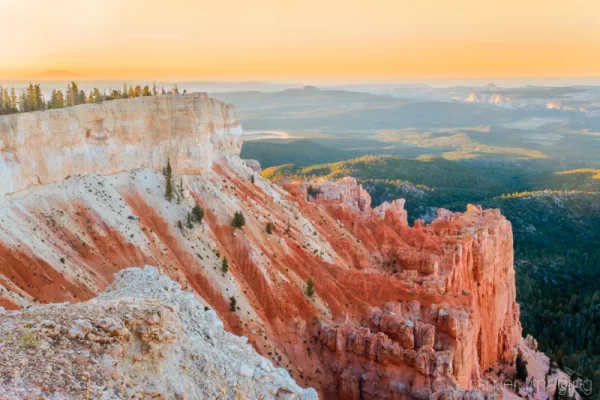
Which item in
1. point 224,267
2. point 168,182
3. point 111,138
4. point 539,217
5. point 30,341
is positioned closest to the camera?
point 30,341

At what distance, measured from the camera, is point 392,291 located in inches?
1767

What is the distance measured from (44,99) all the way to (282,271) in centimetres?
2263

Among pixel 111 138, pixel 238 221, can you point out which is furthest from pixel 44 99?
pixel 238 221

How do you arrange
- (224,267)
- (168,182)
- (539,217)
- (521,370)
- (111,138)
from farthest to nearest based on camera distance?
(539,217) → (521,370) → (168,182) → (111,138) → (224,267)

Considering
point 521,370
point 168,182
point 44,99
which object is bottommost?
point 521,370

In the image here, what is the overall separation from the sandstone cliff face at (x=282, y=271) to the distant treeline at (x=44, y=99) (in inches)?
244

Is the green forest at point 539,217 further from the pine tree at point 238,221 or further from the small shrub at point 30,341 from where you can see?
the small shrub at point 30,341

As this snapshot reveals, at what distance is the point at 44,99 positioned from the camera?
141ft

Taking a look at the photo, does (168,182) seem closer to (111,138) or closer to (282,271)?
(111,138)

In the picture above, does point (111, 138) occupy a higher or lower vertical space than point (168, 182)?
higher


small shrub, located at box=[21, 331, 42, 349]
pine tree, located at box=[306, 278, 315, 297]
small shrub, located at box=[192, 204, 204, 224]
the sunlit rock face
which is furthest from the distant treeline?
small shrub, located at box=[21, 331, 42, 349]

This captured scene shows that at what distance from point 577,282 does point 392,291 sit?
61.7 metres

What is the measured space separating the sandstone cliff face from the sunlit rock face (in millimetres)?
673

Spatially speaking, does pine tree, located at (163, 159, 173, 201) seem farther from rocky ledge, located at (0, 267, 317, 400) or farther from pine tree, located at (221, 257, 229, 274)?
rocky ledge, located at (0, 267, 317, 400)
